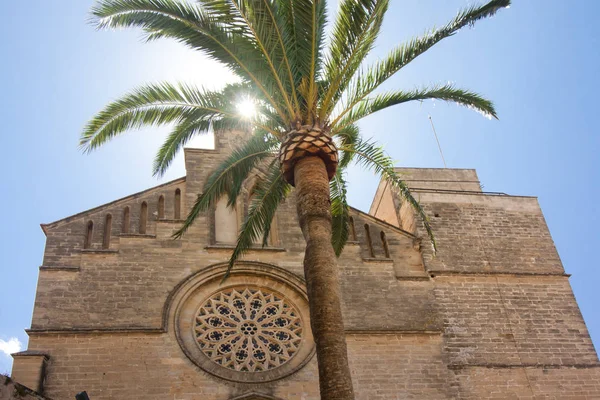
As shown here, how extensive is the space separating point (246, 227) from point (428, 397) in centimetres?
489

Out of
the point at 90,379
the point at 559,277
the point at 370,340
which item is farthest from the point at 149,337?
the point at 559,277

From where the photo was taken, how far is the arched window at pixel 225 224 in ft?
47.0

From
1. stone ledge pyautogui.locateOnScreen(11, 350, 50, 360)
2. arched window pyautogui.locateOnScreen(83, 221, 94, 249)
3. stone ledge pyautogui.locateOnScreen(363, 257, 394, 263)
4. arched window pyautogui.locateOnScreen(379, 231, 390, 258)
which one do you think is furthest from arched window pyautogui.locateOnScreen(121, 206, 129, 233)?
arched window pyautogui.locateOnScreen(379, 231, 390, 258)

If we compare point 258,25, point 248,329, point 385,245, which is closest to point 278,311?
point 248,329

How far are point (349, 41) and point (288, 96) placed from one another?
1.17 m

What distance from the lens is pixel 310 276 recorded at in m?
8.48

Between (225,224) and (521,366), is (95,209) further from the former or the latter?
(521,366)

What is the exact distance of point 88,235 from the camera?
13586 mm

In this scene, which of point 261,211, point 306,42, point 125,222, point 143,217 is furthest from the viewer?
point 143,217

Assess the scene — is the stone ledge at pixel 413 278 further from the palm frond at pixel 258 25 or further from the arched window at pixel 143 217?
the palm frond at pixel 258 25

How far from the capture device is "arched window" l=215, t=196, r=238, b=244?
1433cm

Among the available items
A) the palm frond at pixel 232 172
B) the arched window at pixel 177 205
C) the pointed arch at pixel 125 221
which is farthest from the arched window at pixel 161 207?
the palm frond at pixel 232 172

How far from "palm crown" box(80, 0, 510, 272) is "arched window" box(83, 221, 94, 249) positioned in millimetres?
3063

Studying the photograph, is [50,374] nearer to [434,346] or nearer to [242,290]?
[242,290]
